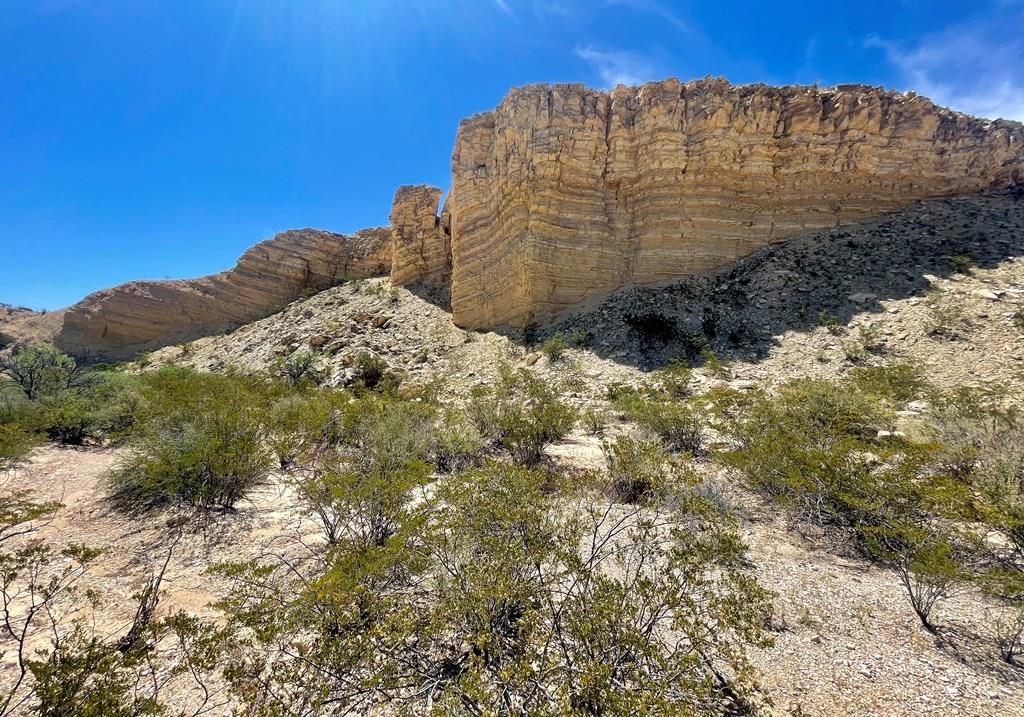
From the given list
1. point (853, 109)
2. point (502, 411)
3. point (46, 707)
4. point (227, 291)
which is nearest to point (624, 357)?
point (502, 411)

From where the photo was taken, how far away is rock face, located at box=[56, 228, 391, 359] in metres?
25.8

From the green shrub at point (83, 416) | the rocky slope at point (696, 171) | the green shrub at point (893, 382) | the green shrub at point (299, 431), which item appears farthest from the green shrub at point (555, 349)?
the green shrub at point (83, 416)

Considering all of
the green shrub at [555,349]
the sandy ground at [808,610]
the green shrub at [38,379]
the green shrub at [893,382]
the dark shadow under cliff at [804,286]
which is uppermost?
the dark shadow under cliff at [804,286]

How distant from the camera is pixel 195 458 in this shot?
5.25 meters

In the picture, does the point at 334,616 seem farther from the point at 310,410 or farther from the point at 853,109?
the point at 853,109

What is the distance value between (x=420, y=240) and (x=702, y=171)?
14.3 m

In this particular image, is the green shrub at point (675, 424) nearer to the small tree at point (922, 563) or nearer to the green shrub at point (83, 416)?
the small tree at point (922, 563)

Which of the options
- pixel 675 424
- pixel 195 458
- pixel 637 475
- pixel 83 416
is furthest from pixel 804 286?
pixel 83 416

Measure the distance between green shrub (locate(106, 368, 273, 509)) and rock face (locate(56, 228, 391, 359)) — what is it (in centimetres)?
2230

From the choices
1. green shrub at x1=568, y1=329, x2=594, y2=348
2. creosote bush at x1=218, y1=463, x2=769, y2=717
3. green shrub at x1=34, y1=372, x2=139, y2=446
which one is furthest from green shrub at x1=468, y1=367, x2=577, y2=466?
green shrub at x1=34, y1=372, x2=139, y2=446

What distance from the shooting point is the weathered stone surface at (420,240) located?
21.7 meters

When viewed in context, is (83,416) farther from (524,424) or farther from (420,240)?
(420,240)

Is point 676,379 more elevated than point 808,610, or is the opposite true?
point 676,379

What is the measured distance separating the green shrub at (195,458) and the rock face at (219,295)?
878 inches
